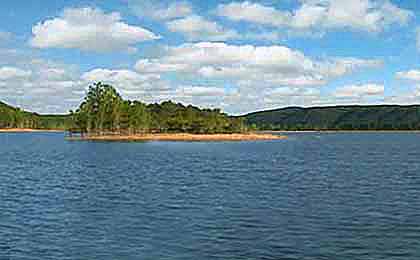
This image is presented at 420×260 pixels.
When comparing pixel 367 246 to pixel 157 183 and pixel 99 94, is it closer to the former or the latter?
pixel 157 183

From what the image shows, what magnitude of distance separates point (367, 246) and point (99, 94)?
166398 millimetres

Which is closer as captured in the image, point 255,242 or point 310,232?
point 255,242

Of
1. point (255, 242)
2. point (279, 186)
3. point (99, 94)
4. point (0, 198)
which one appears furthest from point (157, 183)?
point (99, 94)

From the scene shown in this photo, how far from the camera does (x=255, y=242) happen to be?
2448 centimetres

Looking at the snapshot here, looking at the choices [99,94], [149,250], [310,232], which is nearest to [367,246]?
[310,232]

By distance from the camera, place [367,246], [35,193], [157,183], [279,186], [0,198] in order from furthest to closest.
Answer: [157,183] < [279,186] < [35,193] < [0,198] < [367,246]

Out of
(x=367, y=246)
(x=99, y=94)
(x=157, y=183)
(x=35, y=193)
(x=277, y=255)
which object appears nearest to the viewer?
(x=277, y=255)

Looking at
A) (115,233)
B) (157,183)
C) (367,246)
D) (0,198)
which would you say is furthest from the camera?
(157,183)

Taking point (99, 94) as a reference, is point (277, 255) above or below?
below

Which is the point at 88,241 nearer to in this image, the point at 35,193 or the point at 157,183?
the point at 35,193

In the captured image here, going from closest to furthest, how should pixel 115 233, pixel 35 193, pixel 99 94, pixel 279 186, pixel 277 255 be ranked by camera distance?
1. pixel 277 255
2. pixel 115 233
3. pixel 35 193
4. pixel 279 186
5. pixel 99 94

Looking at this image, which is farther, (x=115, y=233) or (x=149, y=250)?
(x=115, y=233)

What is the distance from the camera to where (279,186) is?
4672 cm

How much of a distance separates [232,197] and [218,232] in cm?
1277
